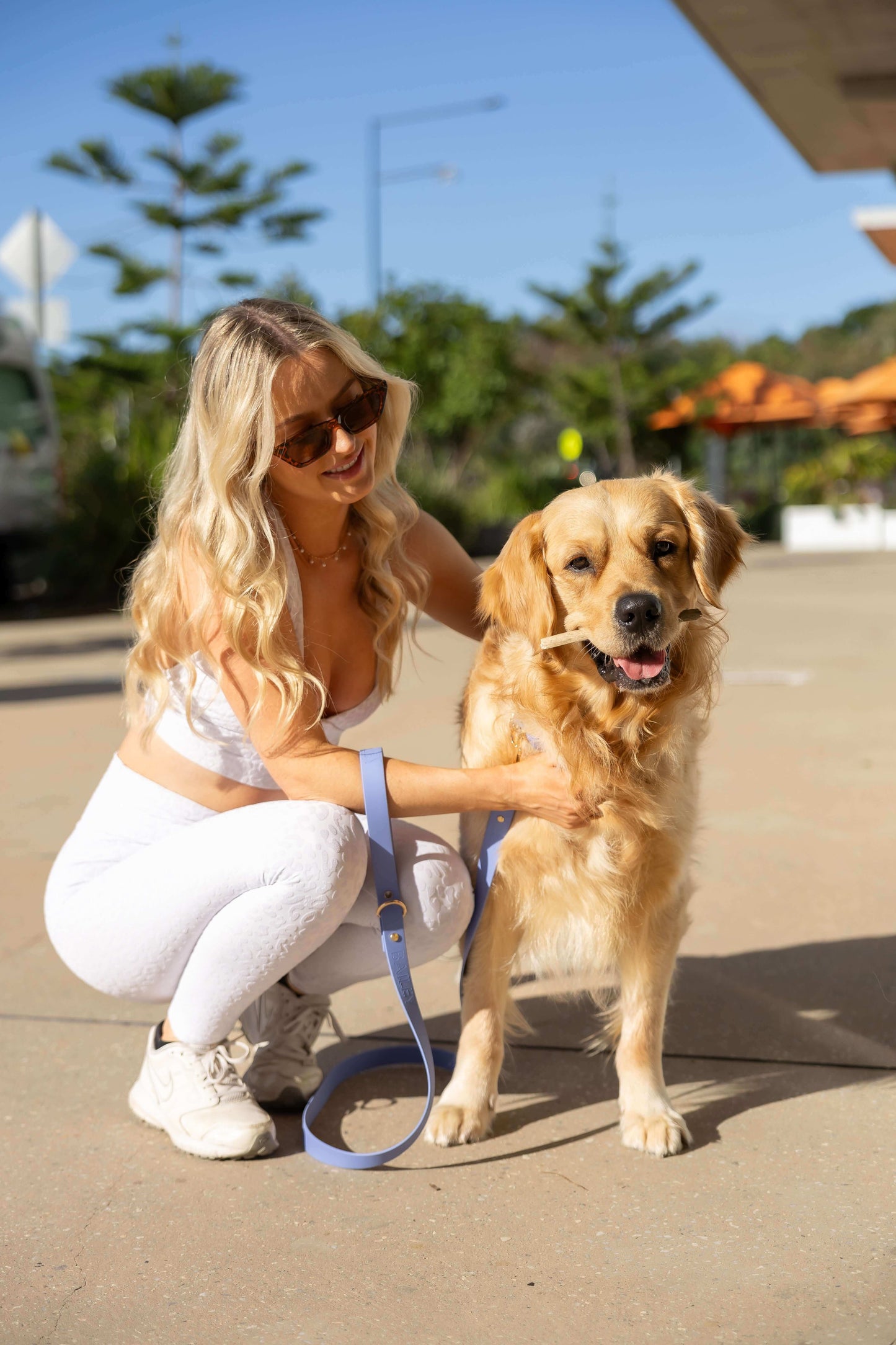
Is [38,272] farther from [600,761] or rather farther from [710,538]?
[600,761]

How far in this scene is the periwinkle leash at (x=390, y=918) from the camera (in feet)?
8.09

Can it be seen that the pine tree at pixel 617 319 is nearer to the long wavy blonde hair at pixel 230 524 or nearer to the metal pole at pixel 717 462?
the metal pole at pixel 717 462

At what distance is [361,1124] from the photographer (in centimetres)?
268

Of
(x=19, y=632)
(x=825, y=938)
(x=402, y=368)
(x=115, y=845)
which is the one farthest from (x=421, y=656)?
(x=402, y=368)

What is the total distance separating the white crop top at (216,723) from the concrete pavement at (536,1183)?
78cm

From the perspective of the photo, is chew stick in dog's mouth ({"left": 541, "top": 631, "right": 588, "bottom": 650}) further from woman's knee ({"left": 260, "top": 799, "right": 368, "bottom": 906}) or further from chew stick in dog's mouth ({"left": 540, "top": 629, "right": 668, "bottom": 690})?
woman's knee ({"left": 260, "top": 799, "right": 368, "bottom": 906})

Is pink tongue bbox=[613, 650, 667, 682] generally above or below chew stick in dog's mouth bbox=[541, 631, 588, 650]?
below

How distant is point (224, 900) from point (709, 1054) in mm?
1258

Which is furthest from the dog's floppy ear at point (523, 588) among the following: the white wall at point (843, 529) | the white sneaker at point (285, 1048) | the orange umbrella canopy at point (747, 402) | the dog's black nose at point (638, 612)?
the orange umbrella canopy at point (747, 402)

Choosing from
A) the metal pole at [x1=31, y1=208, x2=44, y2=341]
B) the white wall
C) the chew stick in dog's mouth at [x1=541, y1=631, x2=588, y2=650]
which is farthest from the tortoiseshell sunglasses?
the white wall

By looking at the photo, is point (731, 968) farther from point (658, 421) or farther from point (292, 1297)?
point (658, 421)

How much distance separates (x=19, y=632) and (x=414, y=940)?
10798 mm

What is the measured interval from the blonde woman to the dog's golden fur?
101 mm

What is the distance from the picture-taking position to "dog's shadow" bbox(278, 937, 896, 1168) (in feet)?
8.78
